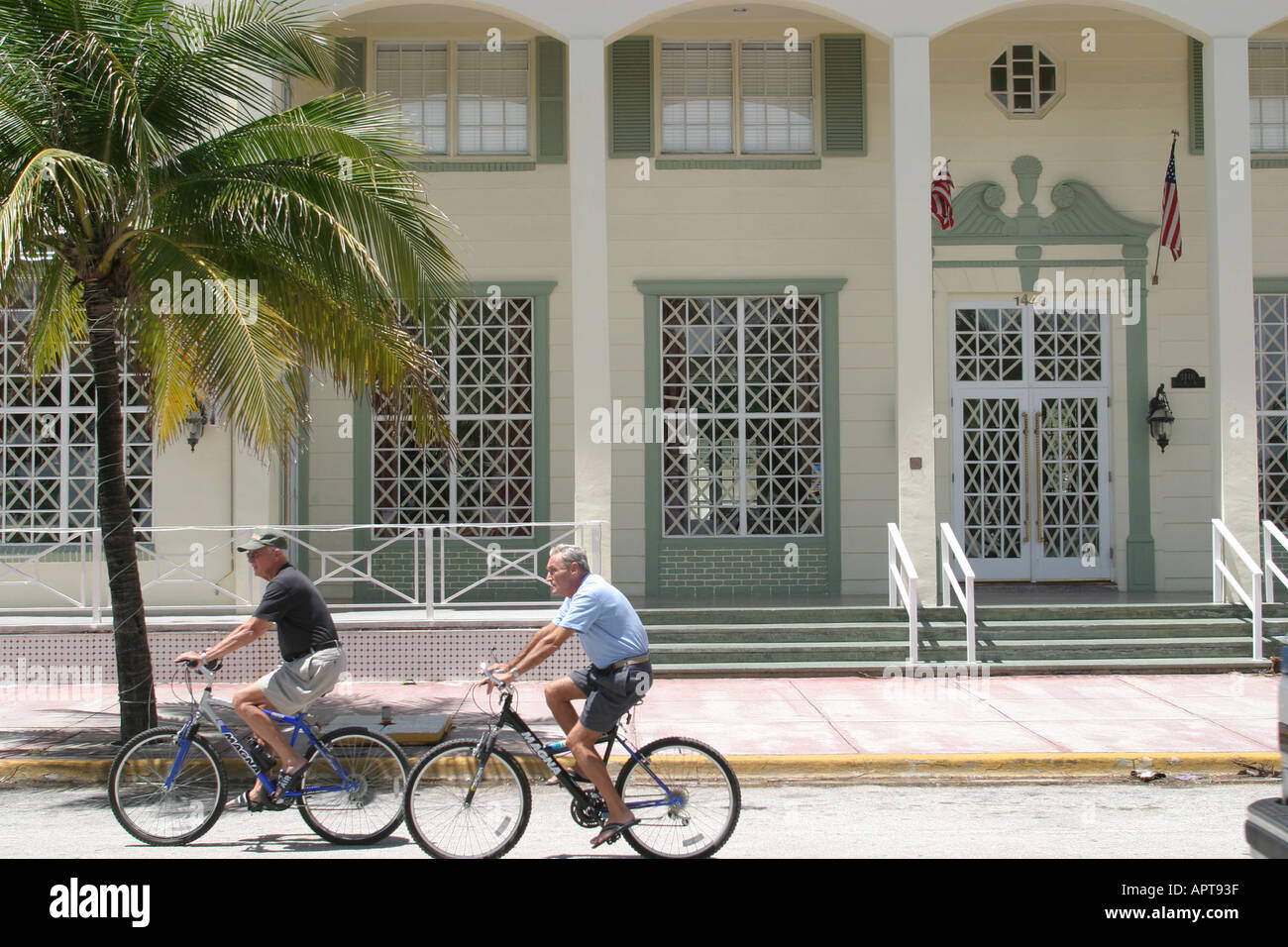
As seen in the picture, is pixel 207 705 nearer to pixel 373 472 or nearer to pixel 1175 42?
pixel 373 472

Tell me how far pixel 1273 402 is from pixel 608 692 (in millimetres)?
11492

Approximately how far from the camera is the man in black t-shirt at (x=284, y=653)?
19.9 ft

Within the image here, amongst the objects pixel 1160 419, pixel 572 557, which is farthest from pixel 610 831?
pixel 1160 419

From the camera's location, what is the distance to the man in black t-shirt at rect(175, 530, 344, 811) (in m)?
6.07

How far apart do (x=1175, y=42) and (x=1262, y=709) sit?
27.7 ft

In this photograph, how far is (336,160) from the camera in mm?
8250

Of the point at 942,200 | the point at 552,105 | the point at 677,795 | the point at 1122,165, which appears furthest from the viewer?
the point at 1122,165

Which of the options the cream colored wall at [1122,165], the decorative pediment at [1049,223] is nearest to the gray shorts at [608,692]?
the cream colored wall at [1122,165]

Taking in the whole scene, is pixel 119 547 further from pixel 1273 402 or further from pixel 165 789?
pixel 1273 402

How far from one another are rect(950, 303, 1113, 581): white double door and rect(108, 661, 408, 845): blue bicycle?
30.9 ft

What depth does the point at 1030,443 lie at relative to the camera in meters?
14.1

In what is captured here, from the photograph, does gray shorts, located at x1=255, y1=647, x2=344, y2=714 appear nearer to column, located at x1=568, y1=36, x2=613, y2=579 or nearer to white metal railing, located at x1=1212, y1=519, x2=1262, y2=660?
column, located at x1=568, y1=36, x2=613, y2=579

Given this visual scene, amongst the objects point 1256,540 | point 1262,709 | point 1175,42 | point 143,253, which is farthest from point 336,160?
point 1175,42

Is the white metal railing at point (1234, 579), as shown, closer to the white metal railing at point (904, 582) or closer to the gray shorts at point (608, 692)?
the white metal railing at point (904, 582)
